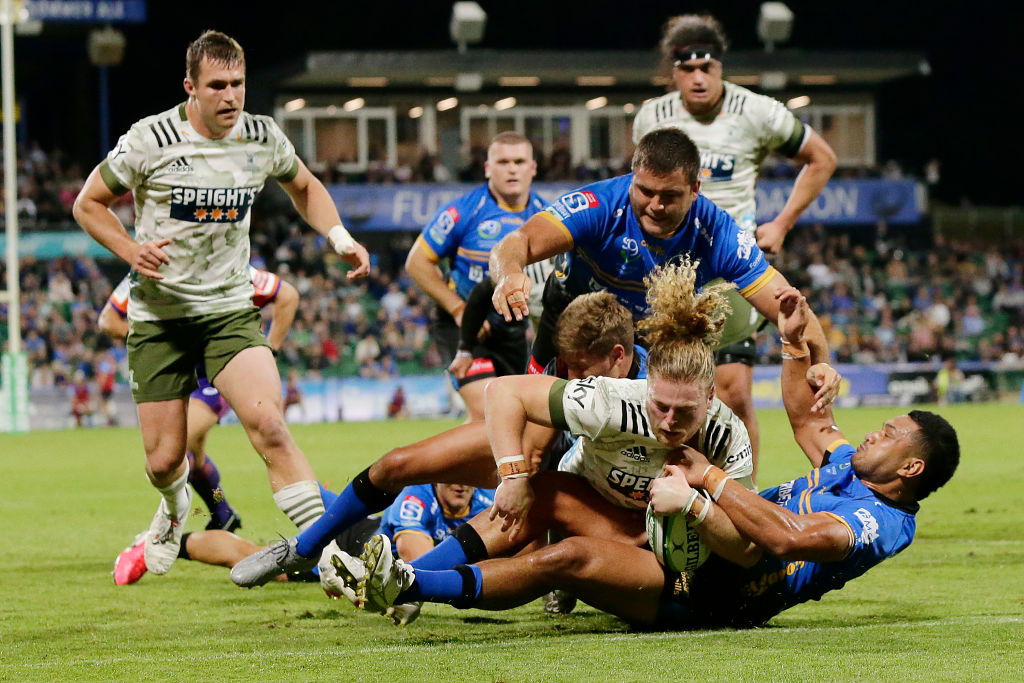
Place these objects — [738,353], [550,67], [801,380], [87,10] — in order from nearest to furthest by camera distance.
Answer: [801,380] < [738,353] < [87,10] < [550,67]

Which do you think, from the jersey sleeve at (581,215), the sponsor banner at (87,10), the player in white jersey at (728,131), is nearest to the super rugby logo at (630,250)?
Answer: the jersey sleeve at (581,215)

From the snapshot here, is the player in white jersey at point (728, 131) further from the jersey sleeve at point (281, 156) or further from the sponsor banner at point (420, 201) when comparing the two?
the sponsor banner at point (420, 201)

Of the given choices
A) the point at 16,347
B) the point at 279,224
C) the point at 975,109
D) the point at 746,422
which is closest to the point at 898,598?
the point at 746,422

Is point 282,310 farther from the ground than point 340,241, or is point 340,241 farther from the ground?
point 340,241

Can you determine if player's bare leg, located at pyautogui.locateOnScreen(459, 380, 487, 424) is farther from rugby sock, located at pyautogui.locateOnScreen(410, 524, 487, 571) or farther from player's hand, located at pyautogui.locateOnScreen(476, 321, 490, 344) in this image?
rugby sock, located at pyautogui.locateOnScreen(410, 524, 487, 571)

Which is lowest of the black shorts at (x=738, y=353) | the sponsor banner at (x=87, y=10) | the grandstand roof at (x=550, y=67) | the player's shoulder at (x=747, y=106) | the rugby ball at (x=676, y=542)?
the rugby ball at (x=676, y=542)

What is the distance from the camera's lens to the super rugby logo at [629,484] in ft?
17.8

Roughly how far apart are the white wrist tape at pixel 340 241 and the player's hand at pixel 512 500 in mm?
2125

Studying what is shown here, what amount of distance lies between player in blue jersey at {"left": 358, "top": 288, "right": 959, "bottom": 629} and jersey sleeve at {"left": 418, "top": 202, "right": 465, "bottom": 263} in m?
3.44

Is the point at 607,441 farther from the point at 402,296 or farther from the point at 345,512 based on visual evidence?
the point at 402,296

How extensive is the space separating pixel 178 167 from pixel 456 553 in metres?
2.53

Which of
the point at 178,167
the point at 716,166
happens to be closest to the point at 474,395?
the point at 716,166

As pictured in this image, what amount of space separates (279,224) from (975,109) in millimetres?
24651

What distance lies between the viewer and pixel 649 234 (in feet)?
19.5
